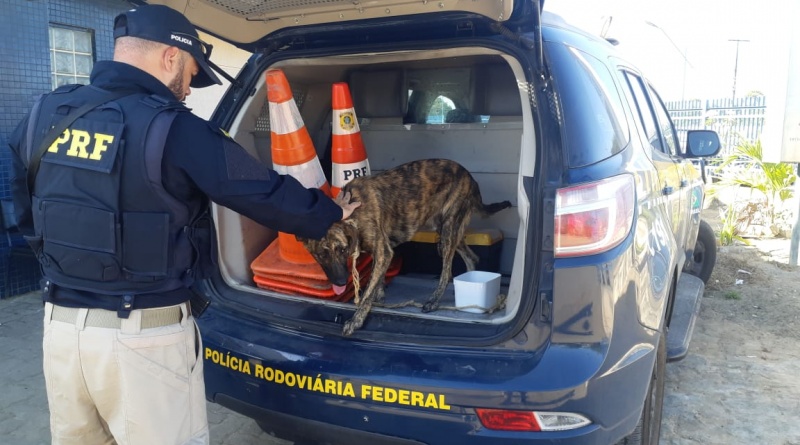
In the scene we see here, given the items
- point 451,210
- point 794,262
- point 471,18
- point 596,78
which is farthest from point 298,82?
point 794,262

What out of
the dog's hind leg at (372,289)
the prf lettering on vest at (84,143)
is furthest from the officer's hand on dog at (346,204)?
the prf lettering on vest at (84,143)

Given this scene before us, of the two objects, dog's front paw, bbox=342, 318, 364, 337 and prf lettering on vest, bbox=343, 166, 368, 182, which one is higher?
prf lettering on vest, bbox=343, 166, 368, 182

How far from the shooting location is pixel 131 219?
1.80m

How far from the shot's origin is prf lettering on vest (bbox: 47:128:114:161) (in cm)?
174

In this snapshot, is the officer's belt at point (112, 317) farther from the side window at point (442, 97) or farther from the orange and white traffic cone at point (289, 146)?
the side window at point (442, 97)

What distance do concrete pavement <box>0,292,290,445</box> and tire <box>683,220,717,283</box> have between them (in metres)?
Result: 4.56

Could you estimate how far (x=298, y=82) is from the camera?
3826 millimetres

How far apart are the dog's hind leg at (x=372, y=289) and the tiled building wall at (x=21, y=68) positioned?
3.80m

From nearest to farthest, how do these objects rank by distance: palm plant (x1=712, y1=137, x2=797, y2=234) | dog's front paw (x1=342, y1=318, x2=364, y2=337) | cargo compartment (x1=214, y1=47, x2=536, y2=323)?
dog's front paw (x1=342, y1=318, x2=364, y2=337)
cargo compartment (x1=214, y1=47, x2=536, y2=323)
palm plant (x1=712, y1=137, x2=797, y2=234)

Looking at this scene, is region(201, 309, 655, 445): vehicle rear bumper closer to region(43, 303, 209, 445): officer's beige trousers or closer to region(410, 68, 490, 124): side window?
region(43, 303, 209, 445): officer's beige trousers

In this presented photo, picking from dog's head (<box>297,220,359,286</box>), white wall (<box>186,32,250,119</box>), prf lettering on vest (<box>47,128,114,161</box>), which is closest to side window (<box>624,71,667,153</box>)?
dog's head (<box>297,220,359,286</box>)

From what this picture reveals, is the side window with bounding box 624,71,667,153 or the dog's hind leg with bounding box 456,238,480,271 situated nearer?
the side window with bounding box 624,71,667,153

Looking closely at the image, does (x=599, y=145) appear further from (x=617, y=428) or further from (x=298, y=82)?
(x=298, y=82)

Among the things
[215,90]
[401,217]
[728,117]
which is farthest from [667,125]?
[728,117]
